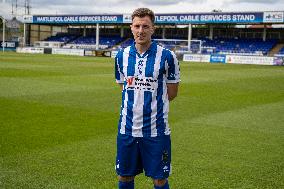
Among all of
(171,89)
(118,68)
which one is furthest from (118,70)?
(171,89)

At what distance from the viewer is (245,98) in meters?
15.2

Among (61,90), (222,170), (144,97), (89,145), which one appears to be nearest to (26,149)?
(89,145)

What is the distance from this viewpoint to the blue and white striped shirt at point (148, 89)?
13.0ft

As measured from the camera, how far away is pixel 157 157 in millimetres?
3967

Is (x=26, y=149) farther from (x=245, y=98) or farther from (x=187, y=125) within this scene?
(x=245, y=98)

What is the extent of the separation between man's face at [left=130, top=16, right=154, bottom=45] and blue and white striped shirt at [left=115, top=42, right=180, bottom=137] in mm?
156

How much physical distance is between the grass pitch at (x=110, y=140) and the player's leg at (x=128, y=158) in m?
1.44

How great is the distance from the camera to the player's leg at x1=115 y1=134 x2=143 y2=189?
404 cm

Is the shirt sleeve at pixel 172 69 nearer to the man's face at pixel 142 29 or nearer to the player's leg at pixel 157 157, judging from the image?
the man's face at pixel 142 29

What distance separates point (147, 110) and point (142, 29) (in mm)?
778

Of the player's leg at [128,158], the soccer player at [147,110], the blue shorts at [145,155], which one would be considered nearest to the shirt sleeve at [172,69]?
the soccer player at [147,110]

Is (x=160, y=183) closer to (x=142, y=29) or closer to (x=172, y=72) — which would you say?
(x=172, y=72)

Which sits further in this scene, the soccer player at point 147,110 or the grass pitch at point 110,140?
the grass pitch at point 110,140

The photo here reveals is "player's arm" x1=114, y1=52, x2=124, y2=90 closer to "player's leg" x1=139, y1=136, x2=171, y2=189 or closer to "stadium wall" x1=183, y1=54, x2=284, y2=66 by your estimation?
"player's leg" x1=139, y1=136, x2=171, y2=189
